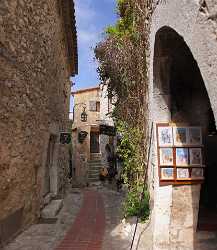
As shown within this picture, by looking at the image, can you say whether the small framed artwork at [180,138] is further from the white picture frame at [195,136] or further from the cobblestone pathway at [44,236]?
the cobblestone pathway at [44,236]

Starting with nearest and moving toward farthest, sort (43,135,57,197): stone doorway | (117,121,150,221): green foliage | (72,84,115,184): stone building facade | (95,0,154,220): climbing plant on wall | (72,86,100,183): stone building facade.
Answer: (117,121,150,221): green foliage → (95,0,154,220): climbing plant on wall → (43,135,57,197): stone doorway → (72,86,100,183): stone building facade → (72,84,115,184): stone building facade

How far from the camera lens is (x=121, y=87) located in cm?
813

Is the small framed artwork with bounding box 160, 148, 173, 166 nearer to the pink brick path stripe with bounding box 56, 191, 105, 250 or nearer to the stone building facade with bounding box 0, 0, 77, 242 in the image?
the pink brick path stripe with bounding box 56, 191, 105, 250

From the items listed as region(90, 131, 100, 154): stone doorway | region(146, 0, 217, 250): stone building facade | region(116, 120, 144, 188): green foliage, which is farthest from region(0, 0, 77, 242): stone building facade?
region(90, 131, 100, 154): stone doorway

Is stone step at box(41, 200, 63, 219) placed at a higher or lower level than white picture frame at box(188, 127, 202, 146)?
lower

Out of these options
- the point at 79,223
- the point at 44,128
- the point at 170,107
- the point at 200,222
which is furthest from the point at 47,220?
the point at 170,107

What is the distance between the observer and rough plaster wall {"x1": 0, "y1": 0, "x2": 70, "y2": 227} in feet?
17.9

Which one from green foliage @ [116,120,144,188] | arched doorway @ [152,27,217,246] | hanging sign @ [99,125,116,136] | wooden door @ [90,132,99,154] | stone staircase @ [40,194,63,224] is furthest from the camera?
wooden door @ [90,132,99,154]

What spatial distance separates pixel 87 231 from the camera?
6922mm

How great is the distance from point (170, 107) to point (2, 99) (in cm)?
249

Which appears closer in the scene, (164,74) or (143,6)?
(164,74)

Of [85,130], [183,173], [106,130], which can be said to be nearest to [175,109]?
[183,173]

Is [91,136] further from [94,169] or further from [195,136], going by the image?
[195,136]

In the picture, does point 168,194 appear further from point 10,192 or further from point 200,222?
point 10,192
